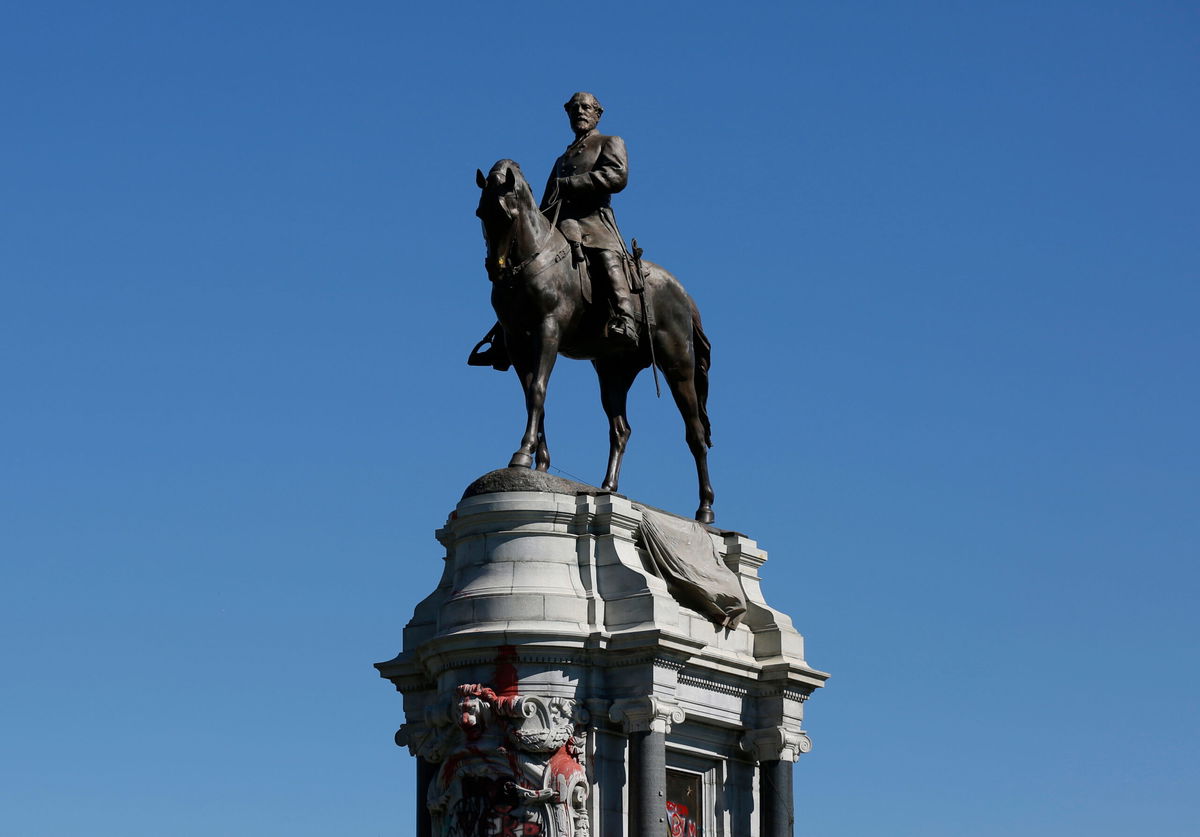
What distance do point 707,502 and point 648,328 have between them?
2.95 meters

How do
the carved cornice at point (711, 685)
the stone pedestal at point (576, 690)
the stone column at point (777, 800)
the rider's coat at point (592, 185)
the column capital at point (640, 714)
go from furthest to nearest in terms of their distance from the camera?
the rider's coat at point (592, 185) → the stone column at point (777, 800) → the carved cornice at point (711, 685) → the column capital at point (640, 714) → the stone pedestal at point (576, 690)

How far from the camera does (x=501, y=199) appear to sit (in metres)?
32.6

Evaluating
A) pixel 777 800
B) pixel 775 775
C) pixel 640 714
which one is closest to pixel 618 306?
pixel 640 714

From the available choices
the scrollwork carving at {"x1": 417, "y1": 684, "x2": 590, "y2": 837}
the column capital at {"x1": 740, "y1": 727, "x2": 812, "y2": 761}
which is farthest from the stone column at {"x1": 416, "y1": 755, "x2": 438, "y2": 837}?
the column capital at {"x1": 740, "y1": 727, "x2": 812, "y2": 761}

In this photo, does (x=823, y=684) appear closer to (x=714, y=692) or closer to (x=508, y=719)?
(x=714, y=692)

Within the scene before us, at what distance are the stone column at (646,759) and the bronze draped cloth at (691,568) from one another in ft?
7.34

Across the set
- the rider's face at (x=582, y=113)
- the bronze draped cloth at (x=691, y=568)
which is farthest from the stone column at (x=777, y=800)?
the rider's face at (x=582, y=113)

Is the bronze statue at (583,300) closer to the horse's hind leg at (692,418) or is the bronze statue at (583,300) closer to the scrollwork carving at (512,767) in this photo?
the horse's hind leg at (692,418)

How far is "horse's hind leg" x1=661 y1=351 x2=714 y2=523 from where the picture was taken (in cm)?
3522

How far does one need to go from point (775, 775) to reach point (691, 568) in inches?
125

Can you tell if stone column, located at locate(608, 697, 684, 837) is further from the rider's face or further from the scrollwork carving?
the rider's face

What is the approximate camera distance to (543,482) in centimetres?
3222

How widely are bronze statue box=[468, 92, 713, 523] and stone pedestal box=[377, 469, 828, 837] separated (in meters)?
1.32

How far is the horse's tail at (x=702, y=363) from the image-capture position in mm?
35938
